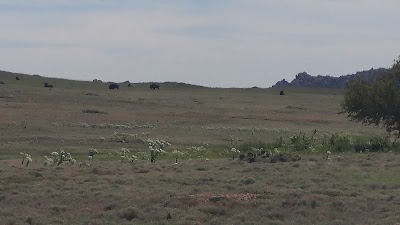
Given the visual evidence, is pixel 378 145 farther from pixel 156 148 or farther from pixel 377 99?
pixel 156 148

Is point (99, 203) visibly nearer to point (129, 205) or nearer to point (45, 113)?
point (129, 205)

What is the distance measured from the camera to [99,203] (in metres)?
19.5

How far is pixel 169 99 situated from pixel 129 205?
2520 inches

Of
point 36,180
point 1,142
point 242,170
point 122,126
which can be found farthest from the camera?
point 122,126

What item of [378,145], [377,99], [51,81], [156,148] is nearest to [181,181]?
[156,148]

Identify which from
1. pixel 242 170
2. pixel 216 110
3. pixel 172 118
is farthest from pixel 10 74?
pixel 242 170

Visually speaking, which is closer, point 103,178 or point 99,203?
point 99,203

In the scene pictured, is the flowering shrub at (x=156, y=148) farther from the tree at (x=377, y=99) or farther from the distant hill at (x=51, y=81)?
the distant hill at (x=51, y=81)

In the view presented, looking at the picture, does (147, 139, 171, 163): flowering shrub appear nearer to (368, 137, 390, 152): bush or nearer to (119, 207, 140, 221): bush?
(368, 137, 390, 152): bush

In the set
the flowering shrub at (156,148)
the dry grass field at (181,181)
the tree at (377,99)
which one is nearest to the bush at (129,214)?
the dry grass field at (181,181)

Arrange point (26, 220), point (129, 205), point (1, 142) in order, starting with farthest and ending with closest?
point (1, 142), point (129, 205), point (26, 220)

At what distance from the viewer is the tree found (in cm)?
3859

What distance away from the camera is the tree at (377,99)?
38.6 meters

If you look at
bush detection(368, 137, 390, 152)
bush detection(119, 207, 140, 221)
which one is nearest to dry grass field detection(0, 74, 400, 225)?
bush detection(119, 207, 140, 221)
